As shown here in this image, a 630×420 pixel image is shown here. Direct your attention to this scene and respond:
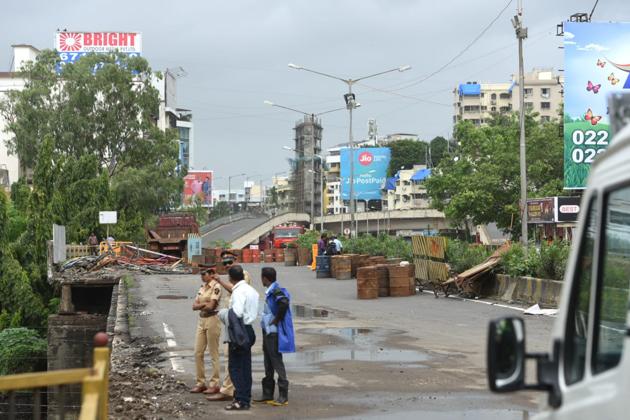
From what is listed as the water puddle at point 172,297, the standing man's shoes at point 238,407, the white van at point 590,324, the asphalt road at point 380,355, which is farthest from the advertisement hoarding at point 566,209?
the white van at point 590,324

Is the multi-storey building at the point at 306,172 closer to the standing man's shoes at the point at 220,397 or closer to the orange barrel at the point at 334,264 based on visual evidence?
the orange barrel at the point at 334,264

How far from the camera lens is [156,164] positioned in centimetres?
6762

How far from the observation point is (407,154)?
17875cm

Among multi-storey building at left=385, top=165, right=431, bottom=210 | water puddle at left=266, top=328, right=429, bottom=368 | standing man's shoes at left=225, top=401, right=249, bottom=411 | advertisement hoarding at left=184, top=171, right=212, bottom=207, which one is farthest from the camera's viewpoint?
multi-storey building at left=385, top=165, right=431, bottom=210

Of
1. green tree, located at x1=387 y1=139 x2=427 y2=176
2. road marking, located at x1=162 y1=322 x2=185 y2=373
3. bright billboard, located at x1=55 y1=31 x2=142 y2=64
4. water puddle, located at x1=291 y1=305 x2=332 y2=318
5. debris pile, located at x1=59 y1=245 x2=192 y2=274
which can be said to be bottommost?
road marking, located at x1=162 y1=322 x2=185 y2=373

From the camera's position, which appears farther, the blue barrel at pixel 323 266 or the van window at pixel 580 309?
the blue barrel at pixel 323 266

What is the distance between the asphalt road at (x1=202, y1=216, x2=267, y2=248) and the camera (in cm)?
10112

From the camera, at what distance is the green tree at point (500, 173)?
59.8 m

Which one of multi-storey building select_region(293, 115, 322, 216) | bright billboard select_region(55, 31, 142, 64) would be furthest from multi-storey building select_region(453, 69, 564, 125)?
bright billboard select_region(55, 31, 142, 64)

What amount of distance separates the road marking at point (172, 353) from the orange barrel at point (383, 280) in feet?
28.1

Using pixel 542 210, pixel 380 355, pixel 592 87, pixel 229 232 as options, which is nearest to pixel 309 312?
pixel 380 355

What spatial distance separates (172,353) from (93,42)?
9175 centimetres

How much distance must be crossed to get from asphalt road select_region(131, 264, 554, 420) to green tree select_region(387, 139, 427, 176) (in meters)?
151

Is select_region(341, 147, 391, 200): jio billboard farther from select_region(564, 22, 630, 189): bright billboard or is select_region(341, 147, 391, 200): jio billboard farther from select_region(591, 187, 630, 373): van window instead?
select_region(591, 187, 630, 373): van window
